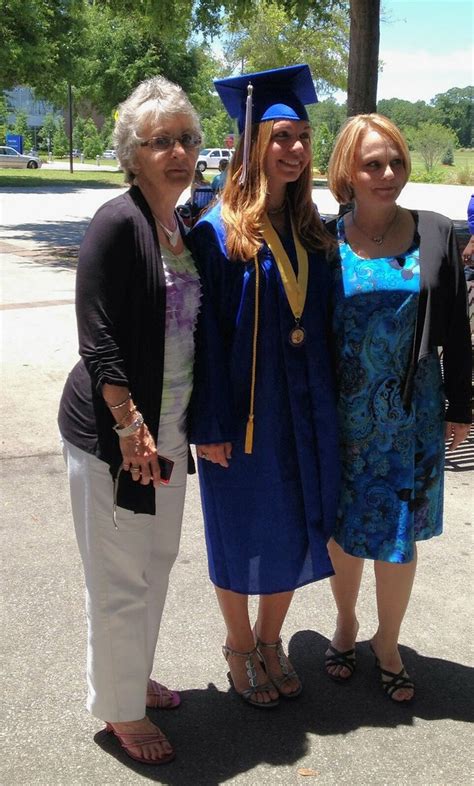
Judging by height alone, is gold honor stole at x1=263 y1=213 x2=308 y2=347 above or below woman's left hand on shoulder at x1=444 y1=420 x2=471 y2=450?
above

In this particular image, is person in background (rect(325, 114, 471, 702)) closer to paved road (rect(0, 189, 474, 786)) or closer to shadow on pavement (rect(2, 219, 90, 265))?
paved road (rect(0, 189, 474, 786))

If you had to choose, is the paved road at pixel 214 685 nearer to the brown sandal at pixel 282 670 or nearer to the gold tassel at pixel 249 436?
the brown sandal at pixel 282 670

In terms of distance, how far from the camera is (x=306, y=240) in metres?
2.65

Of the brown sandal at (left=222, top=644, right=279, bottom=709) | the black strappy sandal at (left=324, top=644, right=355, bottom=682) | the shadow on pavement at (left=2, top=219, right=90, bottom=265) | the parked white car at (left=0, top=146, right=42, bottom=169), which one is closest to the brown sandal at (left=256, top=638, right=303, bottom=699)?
the brown sandal at (left=222, top=644, right=279, bottom=709)

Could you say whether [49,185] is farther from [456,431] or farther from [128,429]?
[128,429]

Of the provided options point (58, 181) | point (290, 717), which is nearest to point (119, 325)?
point (290, 717)

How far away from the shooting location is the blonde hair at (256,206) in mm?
2494

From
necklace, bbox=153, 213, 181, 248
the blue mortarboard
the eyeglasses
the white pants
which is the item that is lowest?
the white pants

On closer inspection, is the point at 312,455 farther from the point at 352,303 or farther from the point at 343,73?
the point at 343,73

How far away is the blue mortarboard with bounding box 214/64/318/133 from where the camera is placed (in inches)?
100

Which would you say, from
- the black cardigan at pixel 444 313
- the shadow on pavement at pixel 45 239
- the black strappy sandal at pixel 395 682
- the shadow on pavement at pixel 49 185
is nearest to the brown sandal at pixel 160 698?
the black strappy sandal at pixel 395 682

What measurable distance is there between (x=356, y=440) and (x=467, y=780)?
3.50ft

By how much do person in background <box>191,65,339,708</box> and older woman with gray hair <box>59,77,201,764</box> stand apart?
103 mm

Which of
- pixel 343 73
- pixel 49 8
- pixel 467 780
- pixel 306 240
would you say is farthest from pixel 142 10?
pixel 343 73
